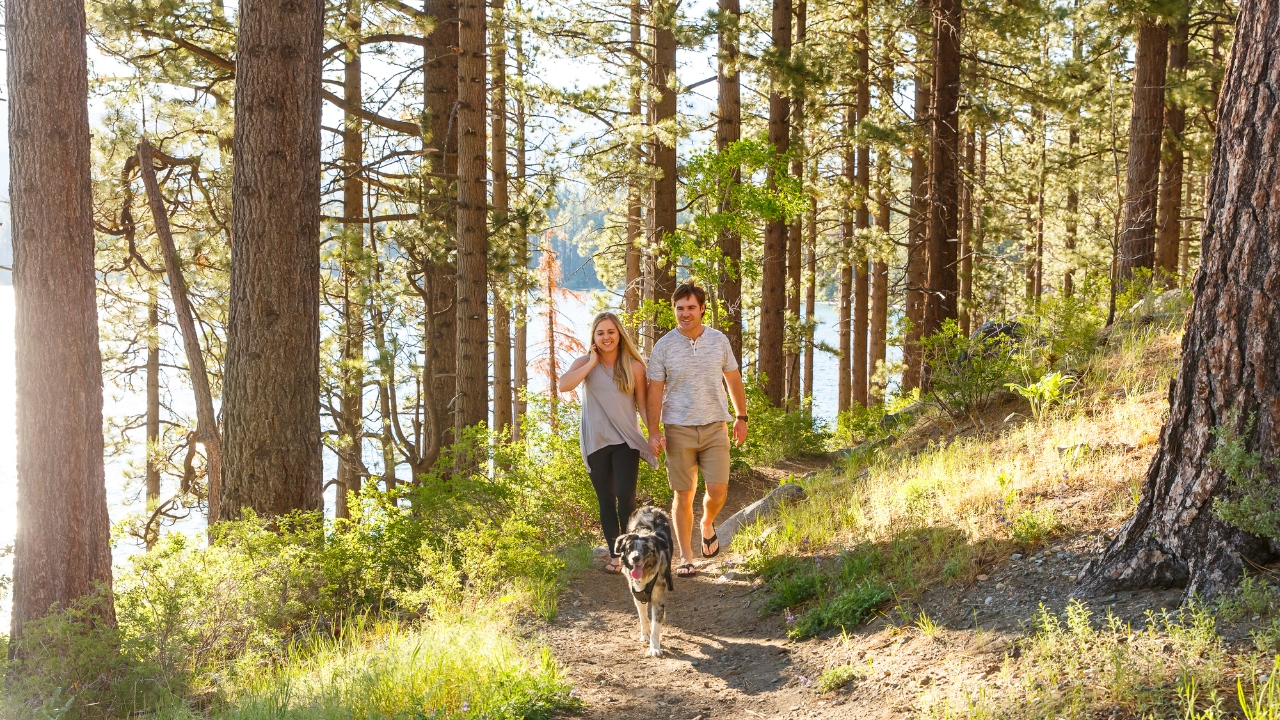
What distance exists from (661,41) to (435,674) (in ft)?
37.4

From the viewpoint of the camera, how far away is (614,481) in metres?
6.58

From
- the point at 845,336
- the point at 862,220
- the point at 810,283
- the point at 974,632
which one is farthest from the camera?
the point at 810,283

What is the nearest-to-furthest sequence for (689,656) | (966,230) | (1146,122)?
1. (689,656)
2. (1146,122)
3. (966,230)

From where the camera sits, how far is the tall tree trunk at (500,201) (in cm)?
1185

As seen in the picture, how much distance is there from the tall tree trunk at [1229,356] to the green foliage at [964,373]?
5255mm

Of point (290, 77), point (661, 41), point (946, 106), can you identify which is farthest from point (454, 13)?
point (946, 106)

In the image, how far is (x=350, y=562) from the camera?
692 centimetres

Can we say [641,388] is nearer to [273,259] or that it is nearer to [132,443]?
[273,259]

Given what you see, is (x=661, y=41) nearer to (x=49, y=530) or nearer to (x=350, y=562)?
(x=350, y=562)

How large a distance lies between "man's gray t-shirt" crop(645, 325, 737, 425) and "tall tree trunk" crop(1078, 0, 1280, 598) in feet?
9.93

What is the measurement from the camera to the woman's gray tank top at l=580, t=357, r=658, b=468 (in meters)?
6.46

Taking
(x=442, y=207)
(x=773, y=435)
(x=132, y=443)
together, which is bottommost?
(x=132, y=443)

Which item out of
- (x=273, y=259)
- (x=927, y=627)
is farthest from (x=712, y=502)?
(x=273, y=259)

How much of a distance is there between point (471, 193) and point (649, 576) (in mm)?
6523
